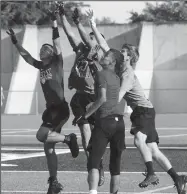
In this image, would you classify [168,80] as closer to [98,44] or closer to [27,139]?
[27,139]

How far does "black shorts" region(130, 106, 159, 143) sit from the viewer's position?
30.3 feet

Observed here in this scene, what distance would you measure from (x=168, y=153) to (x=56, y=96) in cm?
478

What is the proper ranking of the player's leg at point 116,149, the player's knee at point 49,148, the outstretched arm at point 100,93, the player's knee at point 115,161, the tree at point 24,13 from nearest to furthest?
the outstretched arm at point 100,93 < the player's leg at point 116,149 < the player's knee at point 115,161 < the player's knee at point 49,148 < the tree at point 24,13

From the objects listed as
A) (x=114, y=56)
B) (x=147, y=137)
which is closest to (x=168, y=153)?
(x=147, y=137)

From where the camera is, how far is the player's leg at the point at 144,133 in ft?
30.2

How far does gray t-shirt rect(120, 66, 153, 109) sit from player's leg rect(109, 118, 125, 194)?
0.51 m

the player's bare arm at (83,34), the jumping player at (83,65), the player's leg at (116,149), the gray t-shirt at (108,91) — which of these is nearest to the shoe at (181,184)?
the player's leg at (116,149)

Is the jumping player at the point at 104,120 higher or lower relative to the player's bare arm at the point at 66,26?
lower

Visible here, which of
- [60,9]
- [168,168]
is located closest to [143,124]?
[168,168]

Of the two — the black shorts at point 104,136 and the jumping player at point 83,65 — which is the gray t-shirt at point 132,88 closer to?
the black shorts at point 104,136

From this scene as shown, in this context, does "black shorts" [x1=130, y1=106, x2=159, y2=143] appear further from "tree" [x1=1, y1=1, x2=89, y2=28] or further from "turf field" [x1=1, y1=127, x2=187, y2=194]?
A: "tree" [x1=1, y1=1, x2=89, y2=28]

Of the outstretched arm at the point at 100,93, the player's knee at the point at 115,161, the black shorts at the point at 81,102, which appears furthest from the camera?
the black shorts at the point at 81,102

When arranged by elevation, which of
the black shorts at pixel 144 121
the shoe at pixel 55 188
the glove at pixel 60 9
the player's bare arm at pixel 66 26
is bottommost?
the shoe at pixel 55 188

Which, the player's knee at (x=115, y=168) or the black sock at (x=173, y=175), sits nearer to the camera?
the player's knee at (x=115, y=168)
